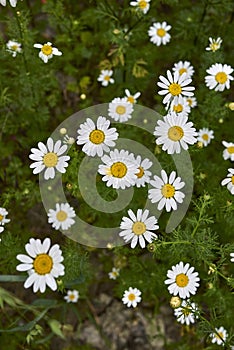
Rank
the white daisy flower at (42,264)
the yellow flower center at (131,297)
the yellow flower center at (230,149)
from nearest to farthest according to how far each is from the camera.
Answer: the white daisy flower at (42,264)
the yellow flower center at (131,297)
the yellow flower center at (230,149)

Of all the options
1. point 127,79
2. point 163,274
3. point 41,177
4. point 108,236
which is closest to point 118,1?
point 127,79

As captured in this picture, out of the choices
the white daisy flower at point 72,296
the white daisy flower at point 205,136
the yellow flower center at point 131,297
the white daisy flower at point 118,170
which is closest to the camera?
the white daisy flower at point 118,170

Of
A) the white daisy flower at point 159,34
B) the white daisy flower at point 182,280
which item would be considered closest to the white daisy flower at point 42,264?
the white daisy flower at point 182,280

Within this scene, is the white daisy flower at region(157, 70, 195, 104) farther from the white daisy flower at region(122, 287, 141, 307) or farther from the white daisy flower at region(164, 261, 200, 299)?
the white daisy flower at region(122, 287, 141, 307)

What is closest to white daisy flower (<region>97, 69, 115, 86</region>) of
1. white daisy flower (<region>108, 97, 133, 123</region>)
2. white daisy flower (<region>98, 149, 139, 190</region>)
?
white daisy flower (<region>108, 97, 133, 123</region>)

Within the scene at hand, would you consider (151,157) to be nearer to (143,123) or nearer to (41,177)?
(143,123)

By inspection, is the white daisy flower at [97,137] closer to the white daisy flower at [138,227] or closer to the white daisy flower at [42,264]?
the white daisy flower at [138,227]
